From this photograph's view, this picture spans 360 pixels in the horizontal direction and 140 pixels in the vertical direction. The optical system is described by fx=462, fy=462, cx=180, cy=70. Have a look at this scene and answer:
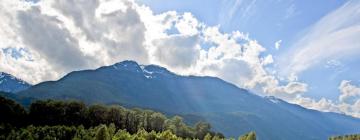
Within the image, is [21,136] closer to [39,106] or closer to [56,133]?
[56,133]

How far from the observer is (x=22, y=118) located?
177 meters

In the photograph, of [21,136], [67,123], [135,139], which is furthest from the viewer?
[67,123]

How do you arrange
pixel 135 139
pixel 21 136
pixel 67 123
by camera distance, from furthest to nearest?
pixel 67 123
pixel 21 136
pixel 135 139

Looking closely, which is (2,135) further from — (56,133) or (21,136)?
(56,133)

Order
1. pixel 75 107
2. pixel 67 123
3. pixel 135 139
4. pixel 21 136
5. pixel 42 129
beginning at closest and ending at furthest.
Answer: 1. pixel 135 139
2. pixel 21 136
3. pixel 42 129
4. pixel 67 123
5. pixel 75 107

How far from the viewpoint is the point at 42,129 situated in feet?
444

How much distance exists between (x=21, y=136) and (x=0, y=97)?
2469 inches

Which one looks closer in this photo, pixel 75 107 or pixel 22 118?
pixel 22 118

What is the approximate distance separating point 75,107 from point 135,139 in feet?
318

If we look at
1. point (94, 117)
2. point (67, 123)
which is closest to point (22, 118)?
point (67, 123)

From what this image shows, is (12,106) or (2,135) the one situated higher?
(12,106)

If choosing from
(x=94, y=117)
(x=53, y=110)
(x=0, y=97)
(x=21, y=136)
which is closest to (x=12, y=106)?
(x=0, y=97)

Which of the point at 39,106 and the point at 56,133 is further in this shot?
the point at 39,106

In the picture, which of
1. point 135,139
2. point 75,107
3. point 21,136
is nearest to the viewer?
point 135,139
